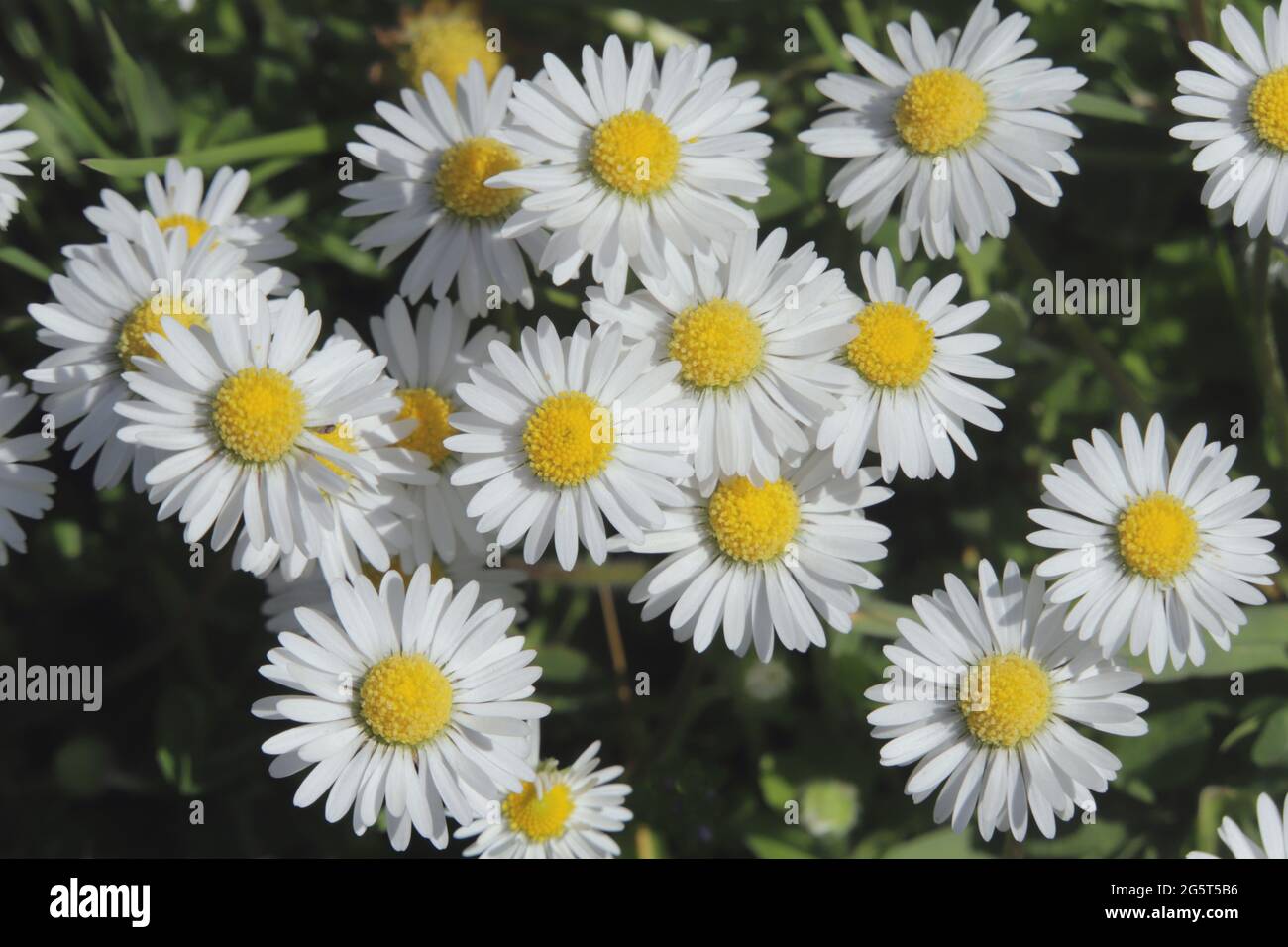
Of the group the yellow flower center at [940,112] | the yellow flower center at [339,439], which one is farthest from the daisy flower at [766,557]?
the yellow flower center at [940,112]

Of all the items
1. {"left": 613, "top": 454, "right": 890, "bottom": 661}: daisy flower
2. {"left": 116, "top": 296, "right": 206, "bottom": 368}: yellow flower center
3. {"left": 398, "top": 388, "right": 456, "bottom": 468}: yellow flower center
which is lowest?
{"left": 613, "top": 454, "right": 890, "bottom": 661}: daisy flower

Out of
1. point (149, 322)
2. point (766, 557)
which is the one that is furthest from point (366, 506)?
point (766, 557)

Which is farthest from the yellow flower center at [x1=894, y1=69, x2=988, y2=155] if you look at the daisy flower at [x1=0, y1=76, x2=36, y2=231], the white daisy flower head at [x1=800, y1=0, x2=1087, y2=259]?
the daisy flower at [x1=0, y1=76, x2=36, y2=231]

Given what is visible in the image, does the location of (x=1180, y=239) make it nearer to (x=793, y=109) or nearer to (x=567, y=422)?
(x=793, y=109)

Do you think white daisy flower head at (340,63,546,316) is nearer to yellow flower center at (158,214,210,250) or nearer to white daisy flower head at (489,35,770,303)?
white daisy flower head at (489,35,770,303)

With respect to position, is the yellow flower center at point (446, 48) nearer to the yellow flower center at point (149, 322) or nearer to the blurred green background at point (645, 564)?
the blurred green background at point (645, 564)

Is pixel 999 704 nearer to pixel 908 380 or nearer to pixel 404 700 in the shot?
pixel 908 380

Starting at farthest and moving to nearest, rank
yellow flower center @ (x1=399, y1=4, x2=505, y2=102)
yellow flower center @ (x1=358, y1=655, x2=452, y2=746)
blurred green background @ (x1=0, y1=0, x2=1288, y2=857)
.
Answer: yellow flower center @ (x1=399, y1=4, x2=505, y2=102), blurred green background @ (x1=0, y1=0, x2=1288, y2=857), yellow flower center @ (x1=358, y1=655, x2=452, y2=746)
